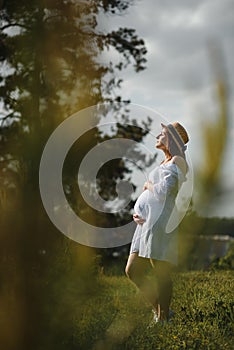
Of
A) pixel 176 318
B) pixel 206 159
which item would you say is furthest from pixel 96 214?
pixel 206 159

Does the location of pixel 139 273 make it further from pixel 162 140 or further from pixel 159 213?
pixel 162 140

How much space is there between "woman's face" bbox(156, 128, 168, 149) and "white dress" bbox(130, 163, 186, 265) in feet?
0.53

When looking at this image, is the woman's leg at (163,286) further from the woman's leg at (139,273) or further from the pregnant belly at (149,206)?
A: the pregnant belly at (149,206)

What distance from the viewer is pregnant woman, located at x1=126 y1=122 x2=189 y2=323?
4.00 metres

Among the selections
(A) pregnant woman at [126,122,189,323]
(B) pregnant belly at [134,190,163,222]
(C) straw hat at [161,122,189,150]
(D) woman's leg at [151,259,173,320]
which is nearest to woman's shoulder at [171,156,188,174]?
(A) pregnant woman at [126,122,189,323]

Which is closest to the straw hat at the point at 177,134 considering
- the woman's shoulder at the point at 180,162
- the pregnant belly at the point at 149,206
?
the woman's shoulder at the point at 180,162

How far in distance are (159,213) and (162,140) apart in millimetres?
574

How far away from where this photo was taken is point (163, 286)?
163 inches

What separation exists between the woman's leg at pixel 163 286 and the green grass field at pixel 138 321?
0.36 feet

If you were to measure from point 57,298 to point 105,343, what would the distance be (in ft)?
3.43

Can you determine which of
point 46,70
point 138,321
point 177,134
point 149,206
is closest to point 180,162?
point 177,134

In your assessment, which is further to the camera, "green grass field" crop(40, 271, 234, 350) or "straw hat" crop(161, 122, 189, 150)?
"straw hat" crop(161, 122, 189, 150)

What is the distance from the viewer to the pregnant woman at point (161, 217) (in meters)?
4.00

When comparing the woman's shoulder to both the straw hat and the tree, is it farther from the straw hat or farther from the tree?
the tree
